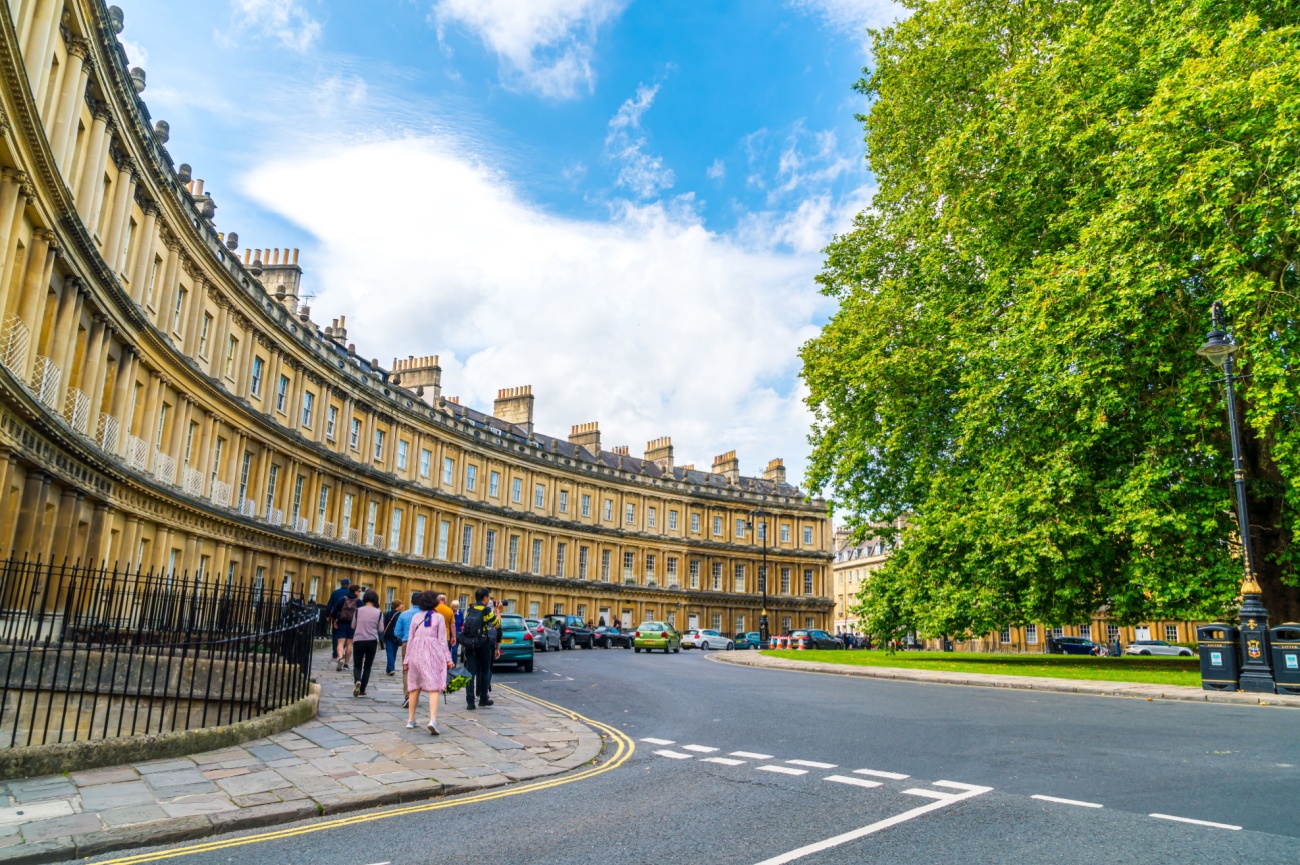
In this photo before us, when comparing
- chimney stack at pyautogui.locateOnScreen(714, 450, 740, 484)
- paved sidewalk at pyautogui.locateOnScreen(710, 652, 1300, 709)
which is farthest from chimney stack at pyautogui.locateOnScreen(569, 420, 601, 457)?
paved sidewalk at pyautogui.locateOnScreen(710, 652, 1300, 709)

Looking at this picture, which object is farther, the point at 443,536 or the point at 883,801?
the point at 443,536

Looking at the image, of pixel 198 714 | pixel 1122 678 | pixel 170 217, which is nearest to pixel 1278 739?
pixel 1122 678

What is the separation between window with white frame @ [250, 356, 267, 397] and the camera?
3484 centimetres

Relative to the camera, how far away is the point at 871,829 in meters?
6.21

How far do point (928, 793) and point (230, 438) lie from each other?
3157 centimetres

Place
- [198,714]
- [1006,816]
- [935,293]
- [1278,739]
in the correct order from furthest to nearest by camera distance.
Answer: [935,293] → [198,714] → [1278,739] → [1006,816]

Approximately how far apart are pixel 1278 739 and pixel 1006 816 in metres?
5.84

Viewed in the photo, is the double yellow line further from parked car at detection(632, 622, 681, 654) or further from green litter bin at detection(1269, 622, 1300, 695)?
parked car at detection(632, 622, 681, 654)

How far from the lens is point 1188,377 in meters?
19.5

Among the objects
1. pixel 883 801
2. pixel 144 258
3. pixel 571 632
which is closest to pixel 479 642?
pixel 883 801

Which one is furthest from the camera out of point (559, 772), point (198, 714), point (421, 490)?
point (421, 490)

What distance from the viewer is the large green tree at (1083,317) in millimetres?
18391

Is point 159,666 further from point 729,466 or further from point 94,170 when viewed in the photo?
point 729,466

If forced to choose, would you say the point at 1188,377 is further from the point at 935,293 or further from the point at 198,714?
the point at 198,714
